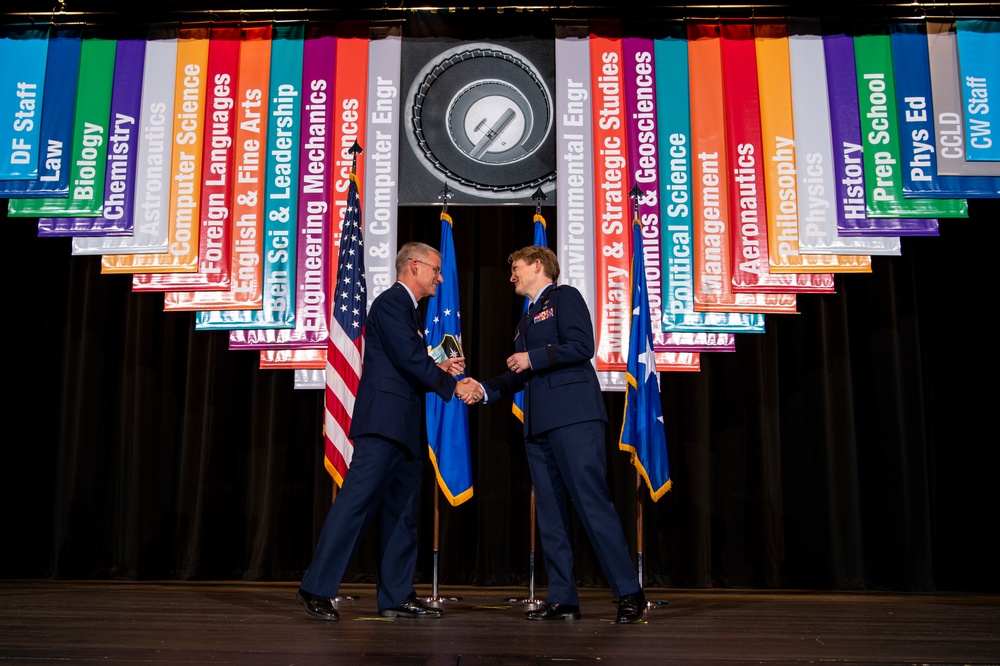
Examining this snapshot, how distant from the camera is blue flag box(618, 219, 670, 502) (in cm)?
472

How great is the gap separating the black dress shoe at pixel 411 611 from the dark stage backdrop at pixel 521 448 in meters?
2.14

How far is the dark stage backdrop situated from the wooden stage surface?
1.00m

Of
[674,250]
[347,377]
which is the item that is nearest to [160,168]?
[347,377]

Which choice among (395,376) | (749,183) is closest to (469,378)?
(395,376)

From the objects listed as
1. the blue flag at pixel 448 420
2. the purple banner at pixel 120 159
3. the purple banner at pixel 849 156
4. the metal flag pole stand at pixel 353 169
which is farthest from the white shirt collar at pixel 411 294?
the purple banner at pixel 849 156

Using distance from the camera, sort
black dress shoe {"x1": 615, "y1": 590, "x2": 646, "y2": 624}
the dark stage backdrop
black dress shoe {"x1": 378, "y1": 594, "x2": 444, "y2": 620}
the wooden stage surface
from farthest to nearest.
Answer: the dark stage backdrop < black dress shoe {"x1": 378, "y1": 594, "x2": 444, "y2": 620} < black dress shoe {"x1": 615, "y1": 590, "x2": 646, "y2": 624} < the wooden stage surface

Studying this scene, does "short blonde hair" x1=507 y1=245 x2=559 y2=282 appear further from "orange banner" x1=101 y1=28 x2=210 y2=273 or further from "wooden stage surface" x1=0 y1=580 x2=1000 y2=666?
"orange banner" x1=101 y1=28 x2=210 y2=273

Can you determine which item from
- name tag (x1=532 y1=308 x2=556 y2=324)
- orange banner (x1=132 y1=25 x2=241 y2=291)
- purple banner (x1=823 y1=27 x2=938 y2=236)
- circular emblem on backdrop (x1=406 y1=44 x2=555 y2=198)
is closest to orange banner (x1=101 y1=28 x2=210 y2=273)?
orange banner (x1=132 y1=25 x2=241 y2=291)

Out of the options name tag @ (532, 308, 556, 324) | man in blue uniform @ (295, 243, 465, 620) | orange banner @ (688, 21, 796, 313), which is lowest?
man in blue uniform @ (295, 243, 465, 620)

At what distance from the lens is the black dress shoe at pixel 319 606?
11.5 feet

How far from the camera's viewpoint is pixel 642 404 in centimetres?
478

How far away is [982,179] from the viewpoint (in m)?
5.40

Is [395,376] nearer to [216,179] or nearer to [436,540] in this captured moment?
[436,540]

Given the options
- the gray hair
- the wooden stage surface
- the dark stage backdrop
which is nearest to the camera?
the wooden stage surface
